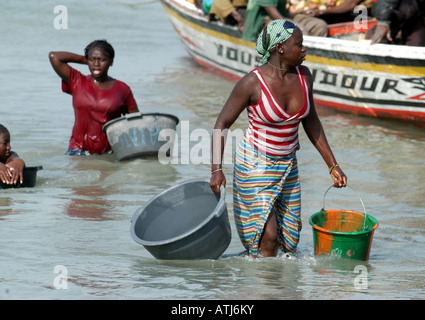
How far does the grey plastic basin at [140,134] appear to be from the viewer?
7.25m

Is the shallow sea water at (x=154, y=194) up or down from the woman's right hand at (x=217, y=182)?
down

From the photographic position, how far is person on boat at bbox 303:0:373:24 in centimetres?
1034

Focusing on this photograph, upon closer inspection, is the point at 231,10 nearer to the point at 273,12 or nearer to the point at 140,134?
the point at 273,12

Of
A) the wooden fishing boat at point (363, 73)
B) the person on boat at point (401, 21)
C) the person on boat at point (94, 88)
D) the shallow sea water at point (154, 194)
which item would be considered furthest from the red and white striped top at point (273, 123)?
the person on boat at point (401, 21)

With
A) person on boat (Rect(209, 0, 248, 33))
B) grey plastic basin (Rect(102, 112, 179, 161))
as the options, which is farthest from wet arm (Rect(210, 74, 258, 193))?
person on boat (Rect(209, 0, 248, 33))

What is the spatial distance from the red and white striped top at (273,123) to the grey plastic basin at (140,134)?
2808mm

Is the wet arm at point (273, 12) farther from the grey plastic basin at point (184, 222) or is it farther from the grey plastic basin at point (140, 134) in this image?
the grey plastic basin at point (184, 222)

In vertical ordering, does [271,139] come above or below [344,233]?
above

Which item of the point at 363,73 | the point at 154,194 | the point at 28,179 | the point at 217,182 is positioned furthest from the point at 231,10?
the point at 217,182

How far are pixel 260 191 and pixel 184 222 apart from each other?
635mm

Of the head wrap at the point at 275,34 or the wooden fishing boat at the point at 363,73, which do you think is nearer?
the head wrap at the point at 275,34

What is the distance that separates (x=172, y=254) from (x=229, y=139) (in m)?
4.59

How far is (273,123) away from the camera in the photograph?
4.53 metres

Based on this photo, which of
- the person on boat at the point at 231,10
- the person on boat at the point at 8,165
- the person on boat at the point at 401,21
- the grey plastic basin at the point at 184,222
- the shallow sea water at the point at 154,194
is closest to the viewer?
the shallow sea water at the point at 154,194
